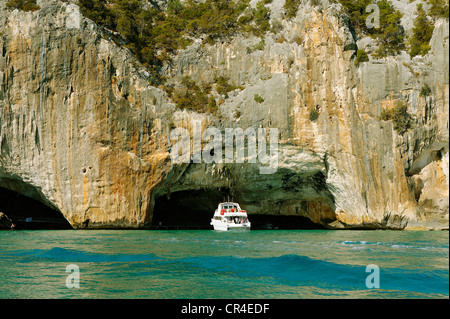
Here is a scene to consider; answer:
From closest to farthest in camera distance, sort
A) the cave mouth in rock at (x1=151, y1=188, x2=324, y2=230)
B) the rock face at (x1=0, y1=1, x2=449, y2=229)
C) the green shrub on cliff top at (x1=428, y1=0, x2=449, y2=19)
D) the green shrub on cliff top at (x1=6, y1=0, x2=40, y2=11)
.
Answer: the rock face at (x1=0, y1=1, x2=449, y2=229) < the green shrub on cliff top at (x1=428, y1=0, x2=449, y2=19) < the green shrub on cliff top at (x1=6, y1=0, x2=40, y2=11) < the cave mouth in rock at (x1=151, y1=188, x2=324, y2=230)

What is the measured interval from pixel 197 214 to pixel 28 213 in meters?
18.0

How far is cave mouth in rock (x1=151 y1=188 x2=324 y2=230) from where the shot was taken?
4375 centimetres

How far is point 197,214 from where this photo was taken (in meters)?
48.8

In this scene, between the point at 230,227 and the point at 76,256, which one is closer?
the point at 76,256

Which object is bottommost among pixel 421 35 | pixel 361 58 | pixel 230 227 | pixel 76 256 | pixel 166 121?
pixel 230 227

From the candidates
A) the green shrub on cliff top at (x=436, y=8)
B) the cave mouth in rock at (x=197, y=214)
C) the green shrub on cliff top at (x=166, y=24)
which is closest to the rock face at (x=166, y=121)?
the green shrub on cliff top at (x=436, y=8)

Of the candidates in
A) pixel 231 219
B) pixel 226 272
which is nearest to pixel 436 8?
pixel 231 219

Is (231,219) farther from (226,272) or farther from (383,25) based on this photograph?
(226,272)

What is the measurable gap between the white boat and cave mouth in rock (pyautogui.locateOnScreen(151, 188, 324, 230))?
2426mm

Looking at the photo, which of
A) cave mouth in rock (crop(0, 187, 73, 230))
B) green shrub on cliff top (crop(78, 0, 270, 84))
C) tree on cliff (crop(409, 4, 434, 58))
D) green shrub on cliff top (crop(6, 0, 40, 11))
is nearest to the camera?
tree on cliff (crop(409, 4, 434, 58))

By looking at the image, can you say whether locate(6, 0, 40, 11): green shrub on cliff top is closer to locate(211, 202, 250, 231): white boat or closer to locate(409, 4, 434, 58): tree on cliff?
locate(211, 202, 250, 231): white boat

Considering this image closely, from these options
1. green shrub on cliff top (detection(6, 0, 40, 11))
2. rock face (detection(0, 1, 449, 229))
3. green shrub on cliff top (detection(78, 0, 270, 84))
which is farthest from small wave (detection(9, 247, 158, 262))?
green shrub on cliff top (detection(6, 0, 40, 11))
